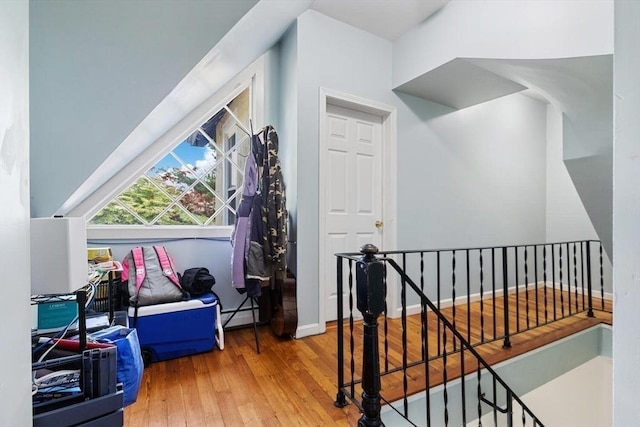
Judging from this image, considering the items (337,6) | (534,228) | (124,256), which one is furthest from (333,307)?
(534,228)

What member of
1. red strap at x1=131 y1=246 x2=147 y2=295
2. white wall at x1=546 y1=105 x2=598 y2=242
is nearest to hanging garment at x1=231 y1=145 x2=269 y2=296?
red strap at x1=131 y1=246 x2=147 y2=295

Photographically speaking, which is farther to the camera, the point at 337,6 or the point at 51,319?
the point at 337,6

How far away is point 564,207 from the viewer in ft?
13.3

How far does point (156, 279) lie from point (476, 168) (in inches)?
140

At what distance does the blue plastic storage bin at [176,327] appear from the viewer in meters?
1.84

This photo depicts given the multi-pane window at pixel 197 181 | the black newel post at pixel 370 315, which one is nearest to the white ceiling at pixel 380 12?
the multi-pane window at pixel 197 181

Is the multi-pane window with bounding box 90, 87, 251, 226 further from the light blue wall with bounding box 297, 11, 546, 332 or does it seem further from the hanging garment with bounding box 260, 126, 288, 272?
the light blue wall with bounding box 297, 11, 546, 332

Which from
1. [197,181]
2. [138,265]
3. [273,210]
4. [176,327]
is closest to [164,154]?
[197,181]

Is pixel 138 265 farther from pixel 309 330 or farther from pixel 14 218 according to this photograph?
pixel 14 218

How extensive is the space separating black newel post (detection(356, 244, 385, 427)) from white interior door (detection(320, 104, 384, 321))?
45.5 inches

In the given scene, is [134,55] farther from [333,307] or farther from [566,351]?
[566,351]

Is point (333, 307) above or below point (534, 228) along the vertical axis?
below

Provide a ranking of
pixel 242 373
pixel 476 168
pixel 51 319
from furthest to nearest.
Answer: pixel 476 168
pixel 242 373
pixel 51 319

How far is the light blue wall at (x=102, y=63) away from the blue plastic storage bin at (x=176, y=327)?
3.29 ft
